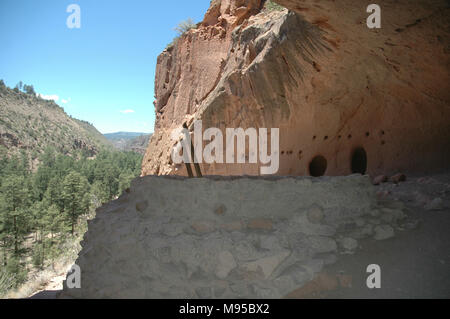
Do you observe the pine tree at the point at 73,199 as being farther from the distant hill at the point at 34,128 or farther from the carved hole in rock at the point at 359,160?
the distant hill at the point at 34,128

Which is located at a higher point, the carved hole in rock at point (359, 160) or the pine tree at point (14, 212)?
the carved hole in rock at point (359, 160)

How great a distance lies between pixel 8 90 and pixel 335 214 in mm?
79632

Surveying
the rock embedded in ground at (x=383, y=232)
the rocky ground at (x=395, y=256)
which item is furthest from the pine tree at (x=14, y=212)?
the rock embedded in ground at (x=383, y=232)

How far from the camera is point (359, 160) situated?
19.8ft

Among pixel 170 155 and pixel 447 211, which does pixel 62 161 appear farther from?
pixel 447 211

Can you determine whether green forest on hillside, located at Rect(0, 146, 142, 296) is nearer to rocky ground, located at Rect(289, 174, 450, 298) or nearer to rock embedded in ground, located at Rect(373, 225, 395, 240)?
rocky ground, located at Rect(289, 174, 450, 298)

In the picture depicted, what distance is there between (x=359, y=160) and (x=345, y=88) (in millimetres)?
1622

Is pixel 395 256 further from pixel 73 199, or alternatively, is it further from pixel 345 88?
pixel 73 199

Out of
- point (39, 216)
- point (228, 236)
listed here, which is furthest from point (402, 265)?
point (39, 216)

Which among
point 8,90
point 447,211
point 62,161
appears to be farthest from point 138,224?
point 8,90

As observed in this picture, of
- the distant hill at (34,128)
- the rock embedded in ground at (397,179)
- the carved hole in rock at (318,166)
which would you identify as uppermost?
the distant hill at (34,128)

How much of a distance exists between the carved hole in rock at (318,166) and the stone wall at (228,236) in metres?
4.17

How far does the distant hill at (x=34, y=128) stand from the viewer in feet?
156

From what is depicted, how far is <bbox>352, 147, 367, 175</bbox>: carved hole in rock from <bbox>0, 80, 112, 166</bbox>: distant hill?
54.1 m
